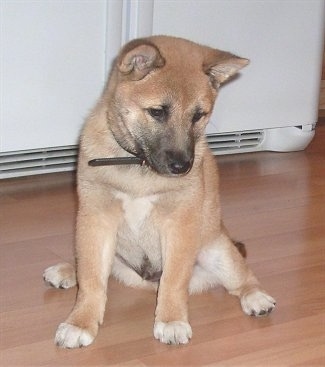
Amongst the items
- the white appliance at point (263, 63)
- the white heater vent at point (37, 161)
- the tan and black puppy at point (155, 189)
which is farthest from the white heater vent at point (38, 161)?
the tan and black puppy at point (155, 189)

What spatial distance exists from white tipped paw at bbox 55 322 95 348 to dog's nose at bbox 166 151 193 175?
1.36 ft

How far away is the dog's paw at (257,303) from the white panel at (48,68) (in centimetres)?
119

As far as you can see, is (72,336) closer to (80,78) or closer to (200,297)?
(200,297)

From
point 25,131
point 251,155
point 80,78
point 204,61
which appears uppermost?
point 204,61

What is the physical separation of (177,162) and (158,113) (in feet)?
0.39

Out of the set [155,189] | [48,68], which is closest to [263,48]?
[48,68]

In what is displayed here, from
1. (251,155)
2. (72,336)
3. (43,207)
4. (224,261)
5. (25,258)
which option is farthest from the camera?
(251,155)

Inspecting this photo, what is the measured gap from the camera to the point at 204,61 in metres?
1.88

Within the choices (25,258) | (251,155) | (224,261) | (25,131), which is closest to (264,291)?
(224,261)

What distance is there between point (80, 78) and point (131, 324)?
1234 millimetres

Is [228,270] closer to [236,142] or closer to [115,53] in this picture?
[115,53]

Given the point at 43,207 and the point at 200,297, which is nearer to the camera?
the point at 200,297

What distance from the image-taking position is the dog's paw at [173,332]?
1782 mm

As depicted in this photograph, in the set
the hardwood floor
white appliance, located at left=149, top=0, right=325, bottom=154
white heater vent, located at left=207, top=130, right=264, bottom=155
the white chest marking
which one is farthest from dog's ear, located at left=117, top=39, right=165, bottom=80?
white heater vent, located at left=207, top=130, right=264, bottom=155
